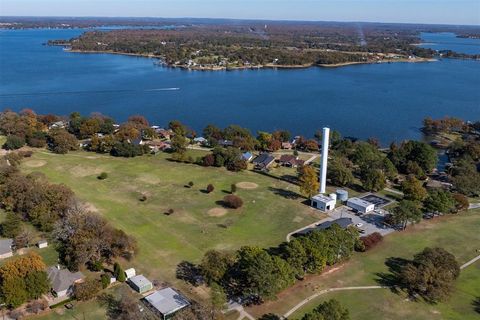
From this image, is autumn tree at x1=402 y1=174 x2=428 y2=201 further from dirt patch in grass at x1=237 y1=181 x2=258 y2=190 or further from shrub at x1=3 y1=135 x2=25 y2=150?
shrub at x1=3 y1=135 x2=25 y2=150

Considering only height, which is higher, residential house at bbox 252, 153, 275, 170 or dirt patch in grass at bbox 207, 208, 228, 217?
residential house at bbox 252, 153, 275, 170

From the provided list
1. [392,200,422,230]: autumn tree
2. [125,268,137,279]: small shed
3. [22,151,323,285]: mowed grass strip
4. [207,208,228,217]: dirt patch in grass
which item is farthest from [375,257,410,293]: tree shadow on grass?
[125,268,137,279]: small shed

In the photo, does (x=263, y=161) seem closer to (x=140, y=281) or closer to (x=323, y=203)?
(x=323, y=203)

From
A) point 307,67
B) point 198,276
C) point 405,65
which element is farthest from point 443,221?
point 405,65

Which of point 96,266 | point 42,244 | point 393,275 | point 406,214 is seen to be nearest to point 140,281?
point 96,266

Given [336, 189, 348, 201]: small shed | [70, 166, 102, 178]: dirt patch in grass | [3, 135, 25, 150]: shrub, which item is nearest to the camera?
[336, 189, 348, 201]: small shed

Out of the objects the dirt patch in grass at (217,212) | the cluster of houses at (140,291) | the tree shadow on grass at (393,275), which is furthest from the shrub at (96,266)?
the tree shadow on grass at (393,275)
